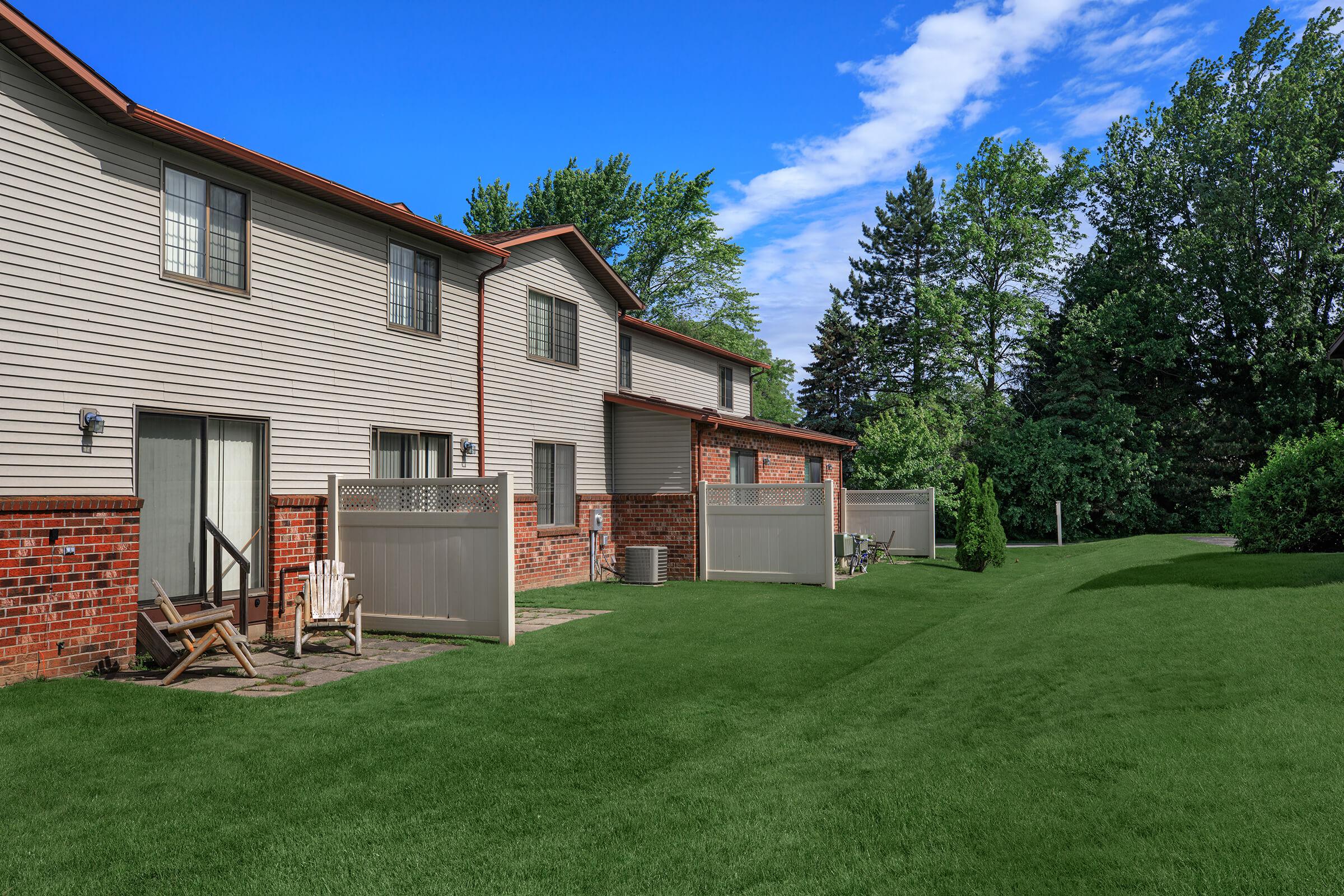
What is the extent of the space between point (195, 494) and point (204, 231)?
2.93 metres

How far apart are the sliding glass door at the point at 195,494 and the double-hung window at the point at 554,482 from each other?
5717 millimetres

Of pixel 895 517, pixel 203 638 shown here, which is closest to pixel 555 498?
pixel 203 638

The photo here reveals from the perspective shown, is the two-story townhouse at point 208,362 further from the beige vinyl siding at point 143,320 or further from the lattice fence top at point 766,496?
the lattice fence top at point 766,496

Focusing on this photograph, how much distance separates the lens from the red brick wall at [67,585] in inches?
285

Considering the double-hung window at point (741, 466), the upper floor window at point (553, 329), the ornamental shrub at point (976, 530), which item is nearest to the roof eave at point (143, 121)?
the upper floor window at point (553, 329)

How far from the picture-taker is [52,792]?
4.84 meters

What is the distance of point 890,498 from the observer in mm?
23297

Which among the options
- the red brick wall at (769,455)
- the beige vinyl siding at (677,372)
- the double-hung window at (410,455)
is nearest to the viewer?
the double-hung window at (410,455)

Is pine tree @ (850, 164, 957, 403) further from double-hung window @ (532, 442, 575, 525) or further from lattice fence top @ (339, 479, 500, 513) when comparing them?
lattice fence top @ (339, 479, 500, 513)

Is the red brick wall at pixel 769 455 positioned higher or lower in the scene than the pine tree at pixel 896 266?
lower

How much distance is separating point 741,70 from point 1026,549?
17.3 meters

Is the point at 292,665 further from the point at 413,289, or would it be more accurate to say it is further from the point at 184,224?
the point at 413,289

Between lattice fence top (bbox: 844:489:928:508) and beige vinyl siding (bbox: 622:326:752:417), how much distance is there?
4.29 meters

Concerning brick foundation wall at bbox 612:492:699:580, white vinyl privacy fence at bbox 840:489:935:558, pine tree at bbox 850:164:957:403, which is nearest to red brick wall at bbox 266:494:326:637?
brick foundation wall at bbox 612:492:699:580
